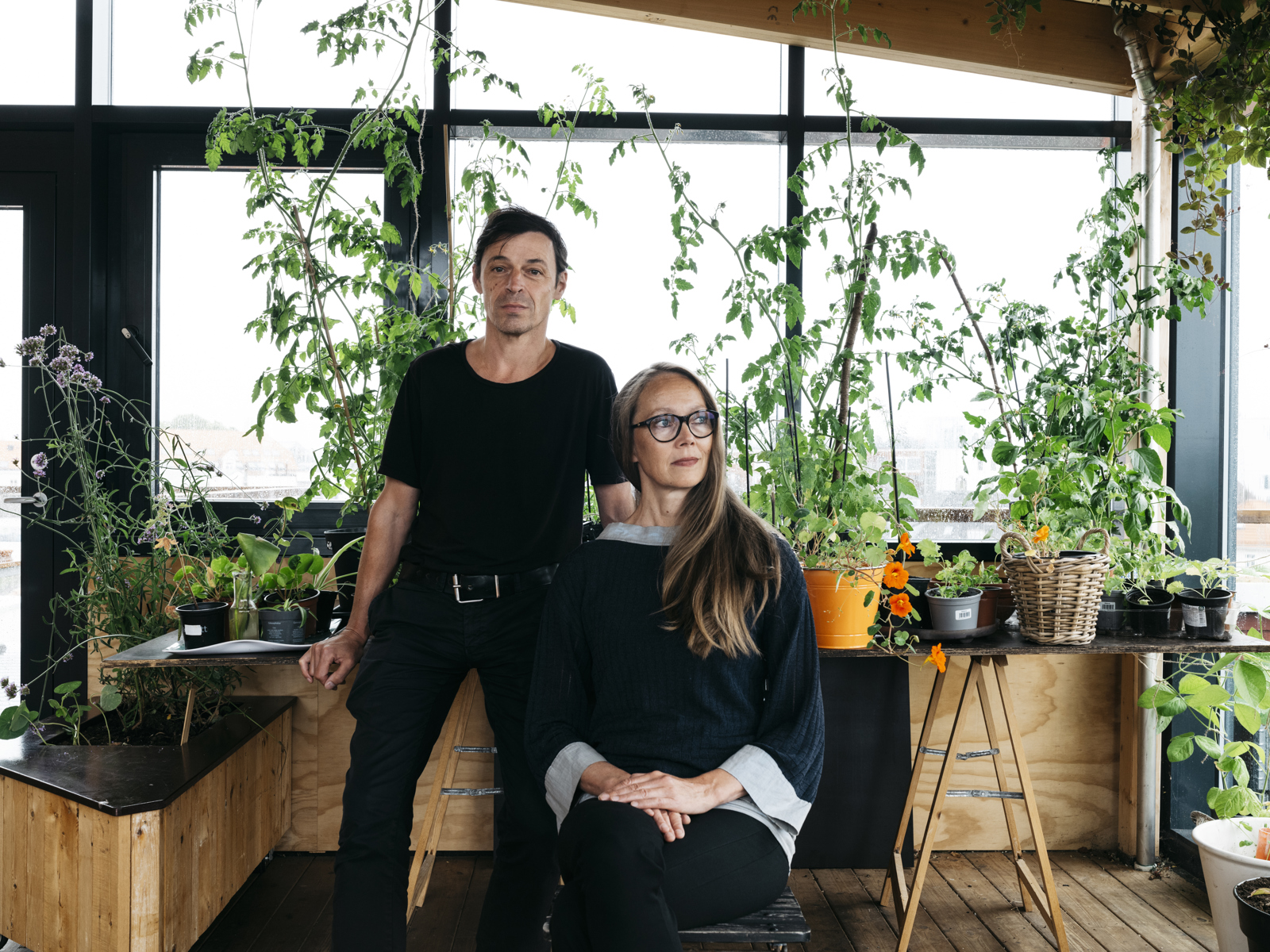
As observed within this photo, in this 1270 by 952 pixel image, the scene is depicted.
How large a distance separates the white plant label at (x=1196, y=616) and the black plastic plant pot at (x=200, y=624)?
244cm

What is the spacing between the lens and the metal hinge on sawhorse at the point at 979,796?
2012 millimetres

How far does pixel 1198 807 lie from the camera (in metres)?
2.57

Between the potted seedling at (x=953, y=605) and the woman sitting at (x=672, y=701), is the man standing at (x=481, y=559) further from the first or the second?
the potted seedling at (x=953, y=605)

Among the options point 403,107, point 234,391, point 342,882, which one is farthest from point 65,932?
point 403,107

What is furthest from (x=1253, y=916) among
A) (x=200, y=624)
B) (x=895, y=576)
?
(x=200, y=624)

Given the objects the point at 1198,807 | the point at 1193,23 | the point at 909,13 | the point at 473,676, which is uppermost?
the point at 909,13

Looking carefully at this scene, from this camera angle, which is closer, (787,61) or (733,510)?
(733,510)

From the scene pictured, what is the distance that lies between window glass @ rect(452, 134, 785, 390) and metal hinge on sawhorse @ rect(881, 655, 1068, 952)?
4.05 ft

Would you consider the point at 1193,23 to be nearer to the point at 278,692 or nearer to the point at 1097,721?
the point at 1097,721

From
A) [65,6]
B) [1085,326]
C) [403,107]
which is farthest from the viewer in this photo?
[65,6]

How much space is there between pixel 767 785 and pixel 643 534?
0.50 meters

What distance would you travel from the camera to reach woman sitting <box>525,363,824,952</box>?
4.24 feet

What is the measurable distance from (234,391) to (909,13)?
8.33 feet

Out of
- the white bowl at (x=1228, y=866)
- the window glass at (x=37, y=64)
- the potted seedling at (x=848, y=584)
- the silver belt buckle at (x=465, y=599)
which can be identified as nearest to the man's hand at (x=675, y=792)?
the silver belt buckle at (x=465, y=599)
